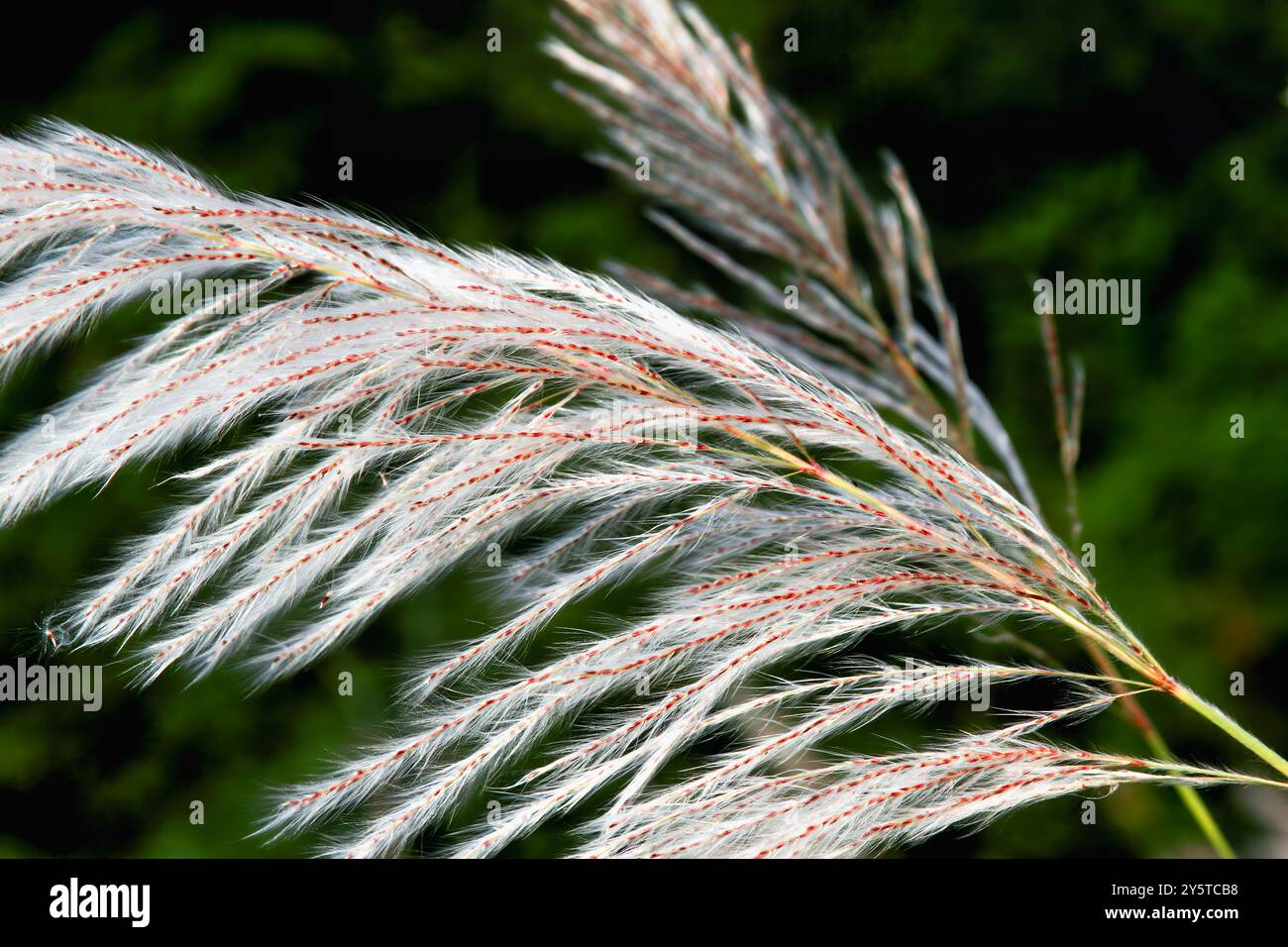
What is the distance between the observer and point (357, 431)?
2.31 ft

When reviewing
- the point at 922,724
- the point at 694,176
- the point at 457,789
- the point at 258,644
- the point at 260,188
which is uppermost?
the point at 260,188

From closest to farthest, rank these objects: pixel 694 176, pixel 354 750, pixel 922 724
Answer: pixel 354 750
pixel 694 176
pixel 922 724

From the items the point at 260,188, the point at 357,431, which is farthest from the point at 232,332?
the point at 260,188

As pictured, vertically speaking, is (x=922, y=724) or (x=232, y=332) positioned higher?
(x=232, y=332)

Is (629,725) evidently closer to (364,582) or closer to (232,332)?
(364,582)

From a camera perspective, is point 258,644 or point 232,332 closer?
point 232,332

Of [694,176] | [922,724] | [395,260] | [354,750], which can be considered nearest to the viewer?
[395,260]

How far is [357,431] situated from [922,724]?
206 centimetres

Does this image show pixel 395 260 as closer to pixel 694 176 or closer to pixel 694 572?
pixel 694 572

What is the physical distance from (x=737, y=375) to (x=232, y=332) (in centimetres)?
39

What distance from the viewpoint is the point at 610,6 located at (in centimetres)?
130

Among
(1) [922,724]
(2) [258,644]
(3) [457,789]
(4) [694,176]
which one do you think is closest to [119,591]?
(2) [258,644]

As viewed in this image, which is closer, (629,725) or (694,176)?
(629,725)

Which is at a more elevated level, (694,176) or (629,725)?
(694,176)
